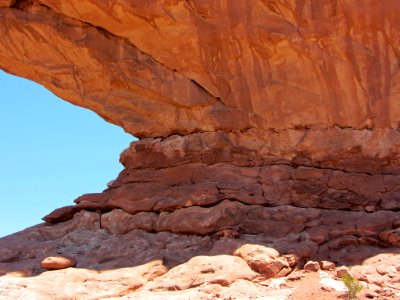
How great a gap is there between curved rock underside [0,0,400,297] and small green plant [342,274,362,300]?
5.57 ft

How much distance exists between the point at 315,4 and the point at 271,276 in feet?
22.5

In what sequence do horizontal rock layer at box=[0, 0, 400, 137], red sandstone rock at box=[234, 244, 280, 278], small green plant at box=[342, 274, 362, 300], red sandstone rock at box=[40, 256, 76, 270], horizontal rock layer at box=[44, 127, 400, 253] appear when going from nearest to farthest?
small green plant at box=[342, 274, 362, 300] < red sandstone rock at box=[234, 244, 280, 278] < red sandstone rock at box=[40, 256, 76, 270] < horizontal rock layer at box=[44, 127, 400, 253] < horizontal rock layer at box=[0, 0, 400, 137]

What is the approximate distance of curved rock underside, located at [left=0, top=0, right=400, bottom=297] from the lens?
1179cm

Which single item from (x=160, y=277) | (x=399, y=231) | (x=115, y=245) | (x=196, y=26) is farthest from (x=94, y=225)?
(x=399, y=231)

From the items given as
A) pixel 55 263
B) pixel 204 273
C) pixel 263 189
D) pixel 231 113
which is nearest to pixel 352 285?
pixel 204 273

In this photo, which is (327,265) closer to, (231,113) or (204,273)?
(204,273)

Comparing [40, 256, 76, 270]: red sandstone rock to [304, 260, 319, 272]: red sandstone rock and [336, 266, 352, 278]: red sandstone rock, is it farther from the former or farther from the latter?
[336, 266, 352, 278]: red sandstone rock

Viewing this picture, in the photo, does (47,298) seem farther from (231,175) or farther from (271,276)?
(231,175)

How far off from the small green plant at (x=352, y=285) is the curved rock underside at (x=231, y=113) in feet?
5.57

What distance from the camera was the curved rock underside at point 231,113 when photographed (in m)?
11.8

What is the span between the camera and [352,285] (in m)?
8.68

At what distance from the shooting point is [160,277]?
33.3ft

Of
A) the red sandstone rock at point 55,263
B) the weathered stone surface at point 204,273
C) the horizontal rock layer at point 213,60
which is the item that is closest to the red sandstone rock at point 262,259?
the weathered stone surface at point 204,273

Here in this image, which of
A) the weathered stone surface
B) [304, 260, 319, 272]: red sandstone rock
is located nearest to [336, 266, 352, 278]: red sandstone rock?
[304, 260, 319, 272]: red sandstone rock
